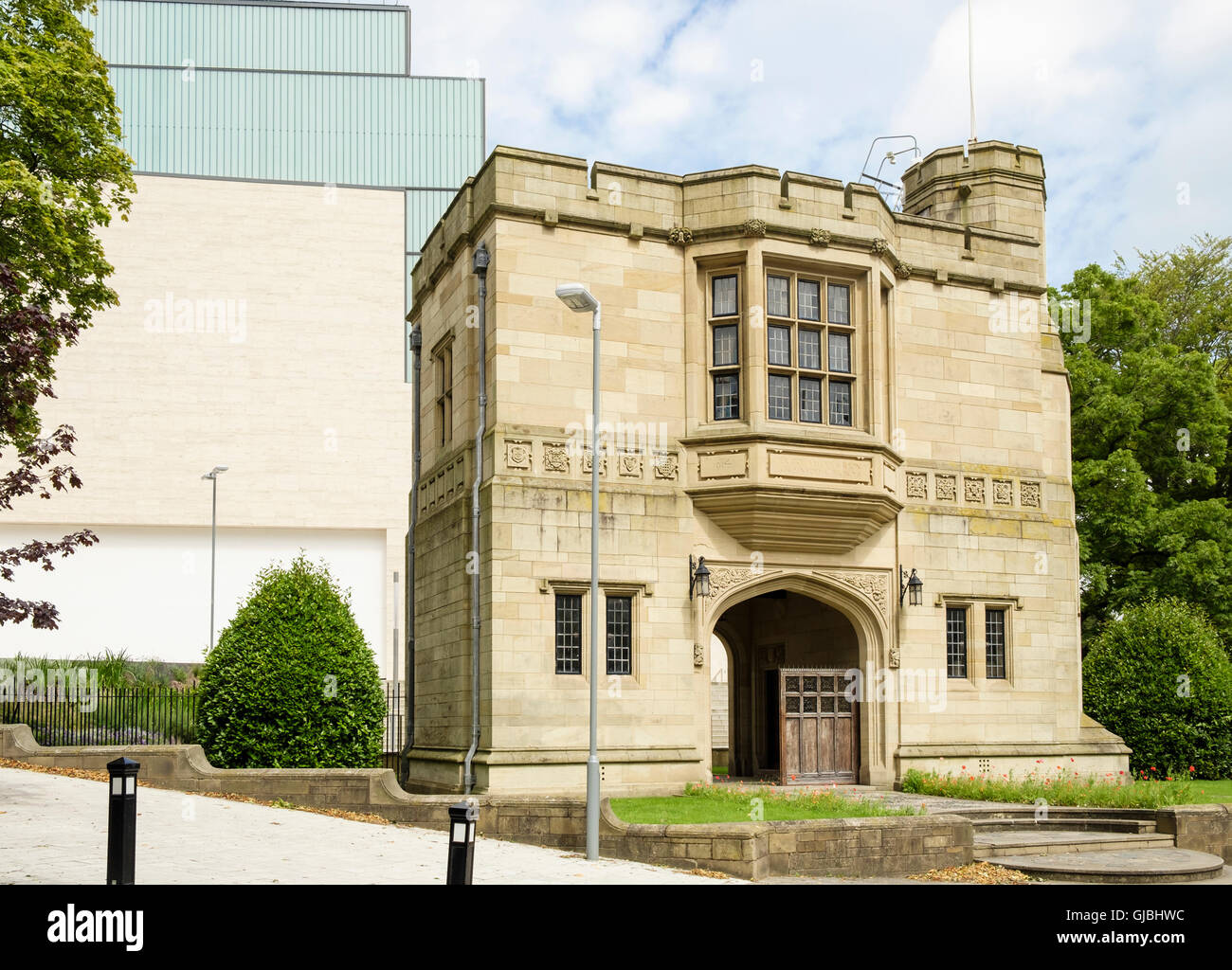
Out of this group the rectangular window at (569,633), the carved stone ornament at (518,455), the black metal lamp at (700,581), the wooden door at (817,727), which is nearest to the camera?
the carved stone ornament at (518,455)

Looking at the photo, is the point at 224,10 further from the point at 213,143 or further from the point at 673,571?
the point at 673,571

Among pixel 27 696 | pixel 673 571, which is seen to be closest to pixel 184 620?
pixel 27 696

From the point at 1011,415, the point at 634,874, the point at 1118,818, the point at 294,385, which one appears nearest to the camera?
the point at 634,874

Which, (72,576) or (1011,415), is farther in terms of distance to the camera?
(72,576)

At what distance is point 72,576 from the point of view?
182 ft

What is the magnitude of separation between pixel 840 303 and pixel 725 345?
2.39 meters

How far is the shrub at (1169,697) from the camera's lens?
27.5 metres

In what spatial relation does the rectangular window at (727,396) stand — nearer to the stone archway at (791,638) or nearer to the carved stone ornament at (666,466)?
the carved stone ornament at (666,466)

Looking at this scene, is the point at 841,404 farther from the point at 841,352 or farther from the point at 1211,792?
the point at 1211,792

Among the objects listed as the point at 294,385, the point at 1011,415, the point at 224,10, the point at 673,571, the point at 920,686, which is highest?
the point at 224,10

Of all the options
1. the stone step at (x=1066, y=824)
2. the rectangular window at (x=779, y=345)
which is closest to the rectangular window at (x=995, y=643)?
the stone step at (x=1066, y=824)

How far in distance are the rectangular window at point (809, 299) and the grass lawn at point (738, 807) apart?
8.22 meters

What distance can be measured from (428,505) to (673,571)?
5903 mm

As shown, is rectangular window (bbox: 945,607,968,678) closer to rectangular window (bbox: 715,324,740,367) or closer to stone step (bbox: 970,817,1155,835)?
stone step (bbox: 970,817,1155,835)
